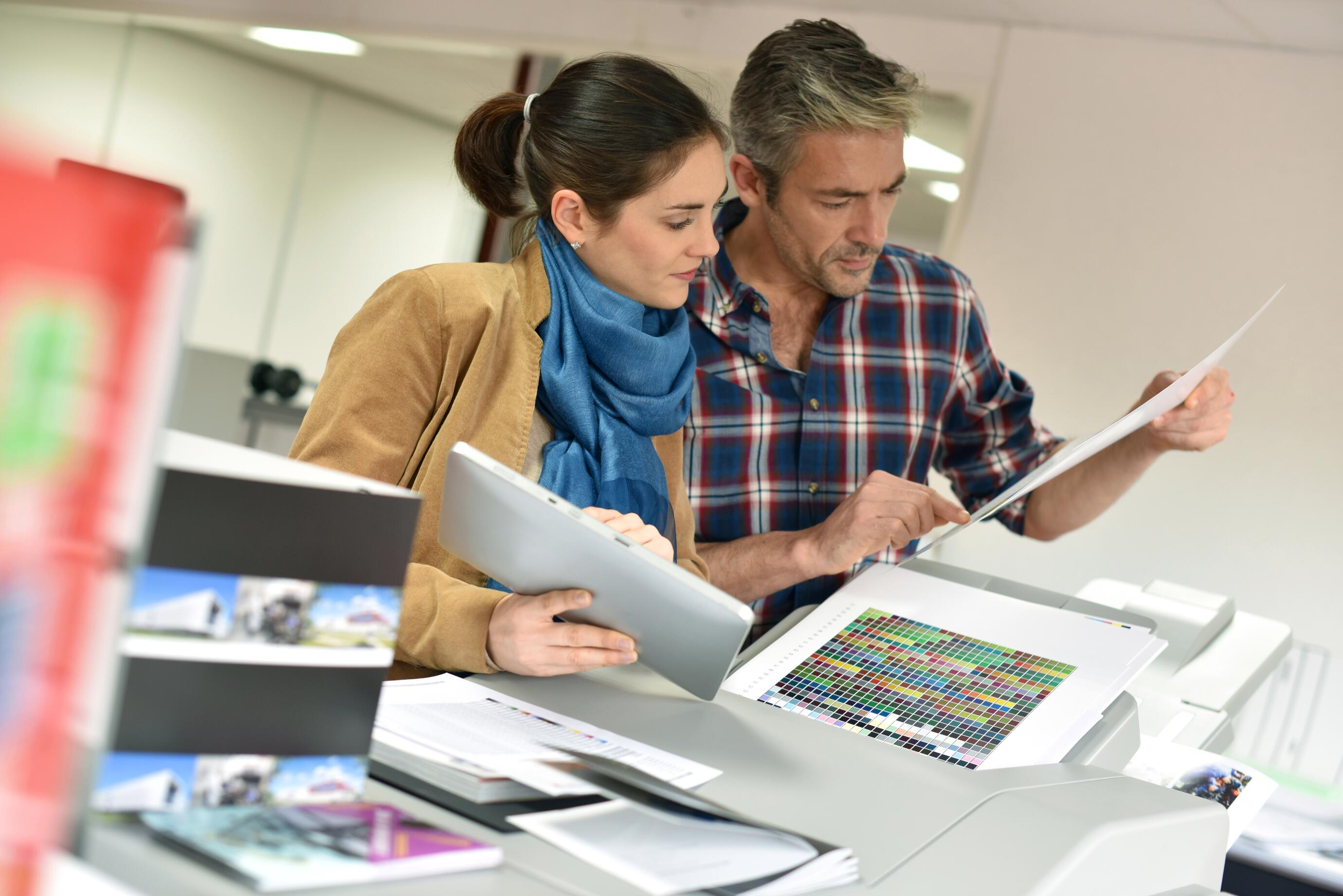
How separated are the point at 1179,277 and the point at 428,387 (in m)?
2.58

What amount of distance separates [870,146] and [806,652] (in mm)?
852

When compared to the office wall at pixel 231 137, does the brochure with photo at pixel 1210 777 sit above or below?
below

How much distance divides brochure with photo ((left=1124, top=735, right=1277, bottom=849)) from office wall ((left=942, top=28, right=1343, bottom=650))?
6.24ft

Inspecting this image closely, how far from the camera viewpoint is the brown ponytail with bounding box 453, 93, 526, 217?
4.93 feet

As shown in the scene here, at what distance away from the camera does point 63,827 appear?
350mm

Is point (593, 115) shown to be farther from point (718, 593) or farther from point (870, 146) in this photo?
point (718, 593)

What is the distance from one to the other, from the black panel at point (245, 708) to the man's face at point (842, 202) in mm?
1214

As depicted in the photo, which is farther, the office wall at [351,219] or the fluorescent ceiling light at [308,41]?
the office wall at [351,219]

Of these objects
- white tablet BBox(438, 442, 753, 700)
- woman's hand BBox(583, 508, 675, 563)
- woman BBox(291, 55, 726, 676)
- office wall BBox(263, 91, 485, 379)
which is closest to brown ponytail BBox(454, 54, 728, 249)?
woman BBox(291, 55, 726, 676)

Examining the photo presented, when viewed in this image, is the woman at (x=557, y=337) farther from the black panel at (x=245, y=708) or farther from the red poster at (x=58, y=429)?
the red poster at (x=58, y=429)

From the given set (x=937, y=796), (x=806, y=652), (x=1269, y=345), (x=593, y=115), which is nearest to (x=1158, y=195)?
(x=1269, y=345)

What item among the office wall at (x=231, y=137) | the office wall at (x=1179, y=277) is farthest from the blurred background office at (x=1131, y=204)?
the office wall at (x=231, y=137)

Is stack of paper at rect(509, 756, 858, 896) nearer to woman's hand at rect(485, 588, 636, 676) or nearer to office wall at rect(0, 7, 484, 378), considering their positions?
woman's hand at rect(485, 588, 636, 676)

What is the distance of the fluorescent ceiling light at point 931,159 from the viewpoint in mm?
3480
